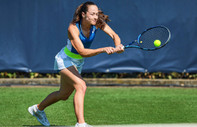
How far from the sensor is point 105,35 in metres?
8.80

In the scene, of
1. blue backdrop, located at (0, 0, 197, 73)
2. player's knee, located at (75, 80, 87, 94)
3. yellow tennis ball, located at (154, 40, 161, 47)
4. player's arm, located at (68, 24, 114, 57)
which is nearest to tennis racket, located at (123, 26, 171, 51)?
yellow tennis ball, located at (154, 40, 161, 47)

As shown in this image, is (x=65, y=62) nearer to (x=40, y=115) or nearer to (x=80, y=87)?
(x=80, y=87)

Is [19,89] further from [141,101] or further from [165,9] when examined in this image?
[165,9]

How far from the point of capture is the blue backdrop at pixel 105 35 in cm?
884

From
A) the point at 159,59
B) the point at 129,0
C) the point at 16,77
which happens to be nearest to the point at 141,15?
the point at 129,0

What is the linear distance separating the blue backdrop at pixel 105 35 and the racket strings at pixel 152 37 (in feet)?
10.8

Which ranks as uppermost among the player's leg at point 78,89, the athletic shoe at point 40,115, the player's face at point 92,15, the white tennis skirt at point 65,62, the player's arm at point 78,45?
the player's face at point 92,15

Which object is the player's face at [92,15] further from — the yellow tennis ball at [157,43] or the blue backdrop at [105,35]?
the blue backdrop at [105,35]

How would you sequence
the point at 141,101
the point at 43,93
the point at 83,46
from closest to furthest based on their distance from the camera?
the point at 83,46
the point at 141,101
the point at 43,93

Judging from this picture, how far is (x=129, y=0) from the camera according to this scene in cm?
888

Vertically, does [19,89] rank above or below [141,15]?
below

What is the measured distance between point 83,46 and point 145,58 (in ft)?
13.9

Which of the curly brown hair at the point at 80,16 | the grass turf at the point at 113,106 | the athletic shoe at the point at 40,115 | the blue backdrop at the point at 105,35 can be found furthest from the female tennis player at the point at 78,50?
the blue backdrop at the point at 105,35

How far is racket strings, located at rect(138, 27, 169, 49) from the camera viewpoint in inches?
212
